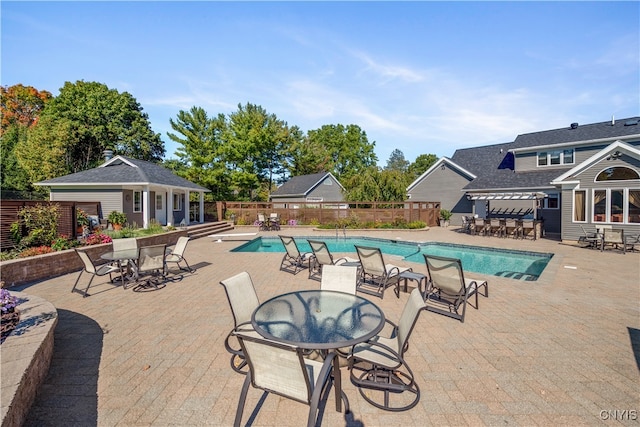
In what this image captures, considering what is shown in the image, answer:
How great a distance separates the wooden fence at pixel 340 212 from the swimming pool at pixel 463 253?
4.76 m

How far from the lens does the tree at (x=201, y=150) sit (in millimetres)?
27047

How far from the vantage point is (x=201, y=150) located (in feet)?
90.3

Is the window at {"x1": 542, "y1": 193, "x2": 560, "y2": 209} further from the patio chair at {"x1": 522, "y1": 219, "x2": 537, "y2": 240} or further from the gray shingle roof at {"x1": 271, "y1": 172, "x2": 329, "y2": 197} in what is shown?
the gray shingle roof at {"x1": 271, "y1": 172, "x2": 329, "y2": 197}

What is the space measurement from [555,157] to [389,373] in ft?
71.4

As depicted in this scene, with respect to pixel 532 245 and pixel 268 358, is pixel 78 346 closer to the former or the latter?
pixel 268 358

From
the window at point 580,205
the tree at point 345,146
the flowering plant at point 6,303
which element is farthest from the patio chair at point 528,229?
the tree at point 345,146

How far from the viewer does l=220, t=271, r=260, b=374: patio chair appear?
319 centimetres

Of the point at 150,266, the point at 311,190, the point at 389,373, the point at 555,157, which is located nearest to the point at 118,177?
the point at 150,266

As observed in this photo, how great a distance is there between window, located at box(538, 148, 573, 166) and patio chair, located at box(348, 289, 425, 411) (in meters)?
21.3

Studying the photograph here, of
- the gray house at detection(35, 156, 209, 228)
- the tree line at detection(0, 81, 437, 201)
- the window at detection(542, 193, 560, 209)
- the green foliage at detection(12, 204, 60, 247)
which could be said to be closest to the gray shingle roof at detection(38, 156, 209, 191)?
the gray house at detection(35, 156, 209, 228)

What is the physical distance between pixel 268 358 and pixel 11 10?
1263 centimetres

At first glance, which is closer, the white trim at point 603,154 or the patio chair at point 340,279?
the patio chair at point 340,279

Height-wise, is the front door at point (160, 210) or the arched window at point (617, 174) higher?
the arched window at point (617, 174)

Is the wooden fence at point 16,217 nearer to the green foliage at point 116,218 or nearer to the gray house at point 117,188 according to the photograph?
the green foliage at point 116,218
